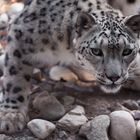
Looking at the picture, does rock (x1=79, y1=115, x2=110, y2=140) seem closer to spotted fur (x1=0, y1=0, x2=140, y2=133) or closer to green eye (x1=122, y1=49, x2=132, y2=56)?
spotted fur (x1=0, y1=0, x2=140, y2=133)

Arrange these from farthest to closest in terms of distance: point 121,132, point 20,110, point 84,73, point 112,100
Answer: point 84,73, point 112,100, point 20,110, point 121,132

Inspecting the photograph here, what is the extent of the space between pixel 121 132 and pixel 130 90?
710mm

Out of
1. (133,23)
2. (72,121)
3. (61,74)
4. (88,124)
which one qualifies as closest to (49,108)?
(72,121)

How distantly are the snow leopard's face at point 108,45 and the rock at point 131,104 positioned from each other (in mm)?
441

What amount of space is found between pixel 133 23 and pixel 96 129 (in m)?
0.69

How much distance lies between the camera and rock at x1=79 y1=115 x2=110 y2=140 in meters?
3.08

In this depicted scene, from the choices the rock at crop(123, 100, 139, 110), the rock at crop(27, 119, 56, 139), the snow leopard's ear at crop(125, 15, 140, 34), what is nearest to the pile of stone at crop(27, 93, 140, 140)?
the rock at crop(27, 119, 56, 139)

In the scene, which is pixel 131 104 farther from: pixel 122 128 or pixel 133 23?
pixel 133 23

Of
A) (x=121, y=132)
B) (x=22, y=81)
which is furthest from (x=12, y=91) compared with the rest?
(x=121, y=132)

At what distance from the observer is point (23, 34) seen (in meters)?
3.30

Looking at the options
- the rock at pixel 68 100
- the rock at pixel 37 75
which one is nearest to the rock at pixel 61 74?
the rock at pixel 37 75

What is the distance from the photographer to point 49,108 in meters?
3.31

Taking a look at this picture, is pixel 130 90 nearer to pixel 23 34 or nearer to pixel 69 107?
pixel 69 107

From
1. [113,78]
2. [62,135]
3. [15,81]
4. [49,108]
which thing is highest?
[113,78]
